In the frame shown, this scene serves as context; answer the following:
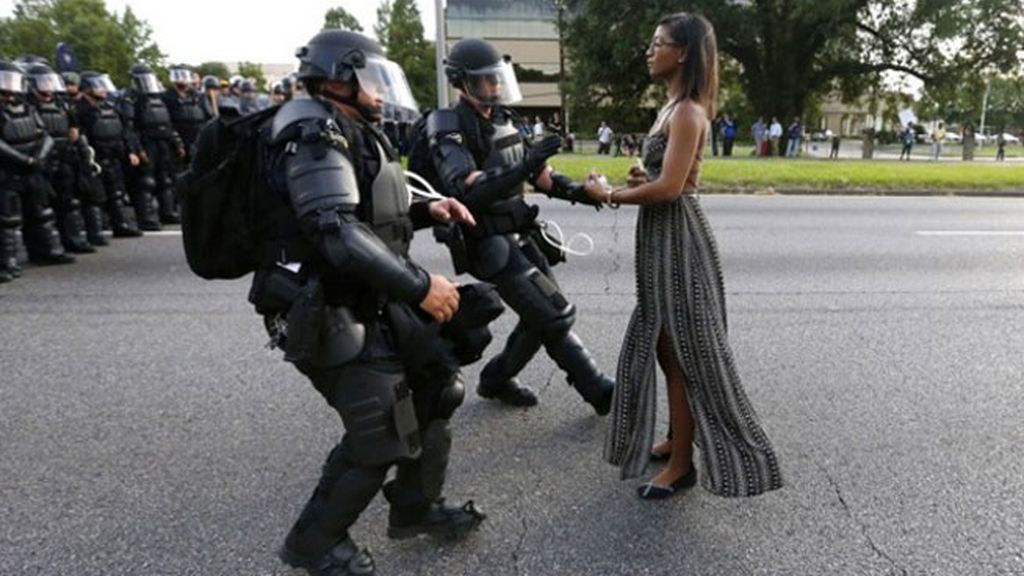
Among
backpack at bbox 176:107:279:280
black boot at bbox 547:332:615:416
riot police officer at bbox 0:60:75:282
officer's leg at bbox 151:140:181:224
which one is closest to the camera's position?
backpack at bbox 176:107:279:280

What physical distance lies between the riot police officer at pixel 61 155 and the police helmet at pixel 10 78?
615 mm

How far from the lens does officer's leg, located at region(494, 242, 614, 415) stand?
341 cm

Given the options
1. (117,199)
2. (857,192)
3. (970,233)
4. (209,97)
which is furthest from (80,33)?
(970,233)

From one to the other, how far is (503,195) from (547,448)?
1.16 m

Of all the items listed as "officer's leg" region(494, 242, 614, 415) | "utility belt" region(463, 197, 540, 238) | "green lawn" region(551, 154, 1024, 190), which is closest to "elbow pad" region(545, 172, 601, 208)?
"utility belt" region(463, 197, 540, 238)

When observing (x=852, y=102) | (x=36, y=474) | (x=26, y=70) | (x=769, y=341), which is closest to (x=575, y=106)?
(x=852, y=102)

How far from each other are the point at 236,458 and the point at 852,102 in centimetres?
3863

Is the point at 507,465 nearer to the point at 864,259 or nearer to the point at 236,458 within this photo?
the point at 236,458

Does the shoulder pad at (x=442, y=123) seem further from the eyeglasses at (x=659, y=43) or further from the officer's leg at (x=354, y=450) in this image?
the officer's leg at (x=354, y=450)

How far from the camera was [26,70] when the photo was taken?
7559 mm

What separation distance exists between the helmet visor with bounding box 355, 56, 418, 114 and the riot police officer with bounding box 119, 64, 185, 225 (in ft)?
26.5

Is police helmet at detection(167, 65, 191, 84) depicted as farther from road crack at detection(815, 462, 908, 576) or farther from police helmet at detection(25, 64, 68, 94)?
road crack at detection(815, 462, 908, 576)

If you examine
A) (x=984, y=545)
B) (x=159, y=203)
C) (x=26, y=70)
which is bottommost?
(x=984, y=545)

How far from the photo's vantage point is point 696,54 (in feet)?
8.35
